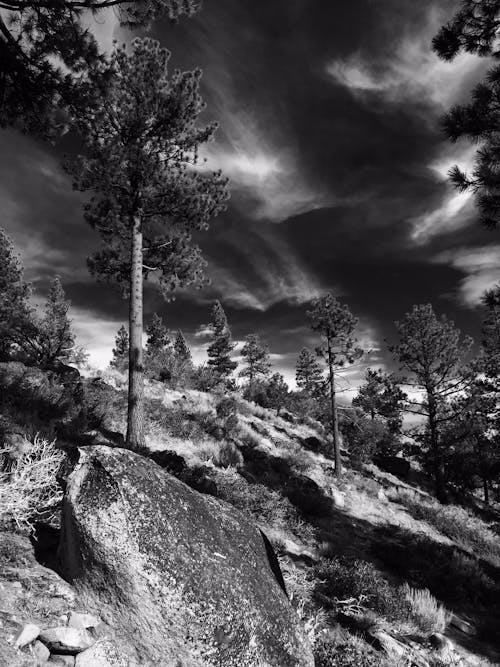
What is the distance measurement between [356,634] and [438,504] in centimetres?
1775

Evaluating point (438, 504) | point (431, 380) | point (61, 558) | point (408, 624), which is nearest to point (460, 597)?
point (408, 624)

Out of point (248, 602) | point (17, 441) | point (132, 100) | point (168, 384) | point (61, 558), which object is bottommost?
point (248, 602)

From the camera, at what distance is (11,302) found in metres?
21.2

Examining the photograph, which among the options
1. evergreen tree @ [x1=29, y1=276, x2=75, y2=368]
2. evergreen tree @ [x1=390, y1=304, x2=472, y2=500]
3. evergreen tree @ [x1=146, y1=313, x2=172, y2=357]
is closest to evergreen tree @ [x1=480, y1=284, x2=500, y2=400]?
evergreen tree @ [x1=390, y1=304, x2=472, y2=500]

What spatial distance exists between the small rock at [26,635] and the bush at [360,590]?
4.45 metres

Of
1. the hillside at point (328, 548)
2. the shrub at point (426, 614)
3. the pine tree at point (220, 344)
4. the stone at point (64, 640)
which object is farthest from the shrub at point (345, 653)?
the pine tree at point (220, 344)

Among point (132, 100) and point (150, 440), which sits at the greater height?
point (132, 100)

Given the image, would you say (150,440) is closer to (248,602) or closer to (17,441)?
(17,441)

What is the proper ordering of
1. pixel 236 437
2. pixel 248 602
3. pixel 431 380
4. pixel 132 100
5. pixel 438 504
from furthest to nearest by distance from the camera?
pixel 431 380, pixel 438 504, pixel 236 437, pixel 132 100, pixel 248 602

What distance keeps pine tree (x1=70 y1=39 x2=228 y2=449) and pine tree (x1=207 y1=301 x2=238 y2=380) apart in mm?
33159

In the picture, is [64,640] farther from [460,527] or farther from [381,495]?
[381,495]

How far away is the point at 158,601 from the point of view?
10.6 ft

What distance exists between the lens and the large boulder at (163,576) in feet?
10.5

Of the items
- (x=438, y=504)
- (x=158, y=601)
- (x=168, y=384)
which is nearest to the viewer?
(x=158, y=601)
